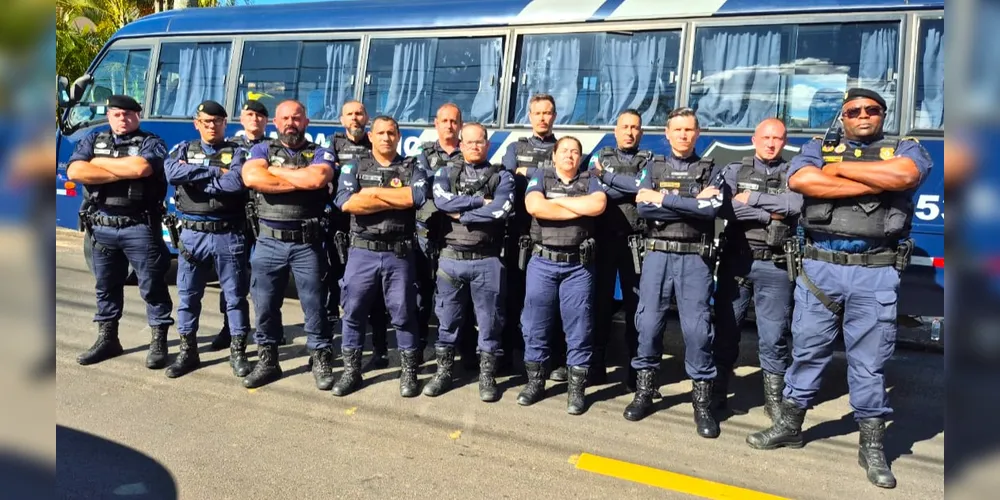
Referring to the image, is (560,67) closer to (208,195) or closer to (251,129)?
(251,129)

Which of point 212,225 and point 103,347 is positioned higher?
point 212,225

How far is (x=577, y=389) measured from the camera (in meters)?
4.56

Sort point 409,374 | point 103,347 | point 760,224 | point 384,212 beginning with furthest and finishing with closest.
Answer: point 103,347 < point 409,374 < point 384,212 < point 760,224

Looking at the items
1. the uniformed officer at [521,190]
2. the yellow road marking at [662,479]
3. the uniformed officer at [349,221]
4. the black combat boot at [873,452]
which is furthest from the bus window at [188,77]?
the black combat boot at [873,452]

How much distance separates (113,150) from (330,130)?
209 centimetres

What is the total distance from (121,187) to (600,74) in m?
3.91

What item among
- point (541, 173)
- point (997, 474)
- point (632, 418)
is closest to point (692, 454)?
point (632, 418)

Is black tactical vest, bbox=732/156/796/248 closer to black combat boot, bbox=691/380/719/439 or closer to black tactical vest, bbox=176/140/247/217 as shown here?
black combat boot, bbox=691/380/719/439

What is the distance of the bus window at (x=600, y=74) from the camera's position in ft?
18.7

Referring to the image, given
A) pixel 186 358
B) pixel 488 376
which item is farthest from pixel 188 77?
pixel 488 376

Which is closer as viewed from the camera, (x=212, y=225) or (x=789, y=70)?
(x=212, y=225)

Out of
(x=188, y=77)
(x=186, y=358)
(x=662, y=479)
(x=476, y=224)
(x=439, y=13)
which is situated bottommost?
(x=662, y=479)

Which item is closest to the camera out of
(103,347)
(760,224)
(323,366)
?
(760,224)

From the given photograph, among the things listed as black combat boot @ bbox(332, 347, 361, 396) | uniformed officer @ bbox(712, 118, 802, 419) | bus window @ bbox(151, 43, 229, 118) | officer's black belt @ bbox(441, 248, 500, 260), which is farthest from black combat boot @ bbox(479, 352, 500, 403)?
bus window @ bbox(151, 43, 229, 118)
